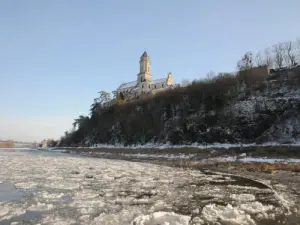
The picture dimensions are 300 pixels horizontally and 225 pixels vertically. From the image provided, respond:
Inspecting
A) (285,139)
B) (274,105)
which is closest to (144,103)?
(274,105)

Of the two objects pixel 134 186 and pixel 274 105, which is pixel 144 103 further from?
pixel 134 186

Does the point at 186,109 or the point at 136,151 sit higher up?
the point at 186,109

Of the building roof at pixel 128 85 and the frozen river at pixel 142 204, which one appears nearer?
the frozen river at pixel 142 204

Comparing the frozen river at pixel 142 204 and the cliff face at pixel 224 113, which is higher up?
the cliff face at pixel 224 113

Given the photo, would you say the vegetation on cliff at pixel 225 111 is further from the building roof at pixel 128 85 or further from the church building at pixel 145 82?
the building roof at pixel 128 85

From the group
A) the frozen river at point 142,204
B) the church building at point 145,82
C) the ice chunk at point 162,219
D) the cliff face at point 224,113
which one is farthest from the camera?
the church building at point 145,82

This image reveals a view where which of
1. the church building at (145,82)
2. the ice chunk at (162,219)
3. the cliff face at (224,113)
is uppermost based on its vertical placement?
the church building at (145,82)

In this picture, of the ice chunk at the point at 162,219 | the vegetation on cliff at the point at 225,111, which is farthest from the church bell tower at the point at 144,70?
the ice chunk at the point at 162,219

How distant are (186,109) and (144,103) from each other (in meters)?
15.6

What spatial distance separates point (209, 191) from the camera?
11.8 meters

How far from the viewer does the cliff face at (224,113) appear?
4122cm

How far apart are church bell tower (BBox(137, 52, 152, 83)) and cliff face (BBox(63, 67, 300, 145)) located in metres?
32.7

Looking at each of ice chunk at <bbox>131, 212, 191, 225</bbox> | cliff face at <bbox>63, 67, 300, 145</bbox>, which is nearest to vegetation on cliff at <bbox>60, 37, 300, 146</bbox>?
cliff face at <bbox>63, 67, 300, 145</bbox>

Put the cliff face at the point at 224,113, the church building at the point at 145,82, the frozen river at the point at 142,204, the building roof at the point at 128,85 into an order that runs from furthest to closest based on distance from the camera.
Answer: the building roof at the point at 128,85, the church building at the point at 145,82, the cliff face at the point at 224,113, the frozen river at the point at 142,204
